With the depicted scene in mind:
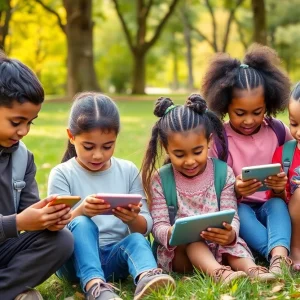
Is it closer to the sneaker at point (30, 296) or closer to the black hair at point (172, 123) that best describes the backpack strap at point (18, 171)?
the sneaker at point (30, 296)

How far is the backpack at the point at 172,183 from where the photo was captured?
3.72 m

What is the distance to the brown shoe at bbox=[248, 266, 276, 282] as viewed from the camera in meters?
3.23

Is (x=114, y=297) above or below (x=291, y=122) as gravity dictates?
below

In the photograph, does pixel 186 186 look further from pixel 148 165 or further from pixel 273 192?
pixel 273 192

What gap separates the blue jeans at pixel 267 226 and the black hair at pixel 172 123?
21.0 inches

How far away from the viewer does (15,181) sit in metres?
3.36

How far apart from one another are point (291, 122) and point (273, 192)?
1.39ft

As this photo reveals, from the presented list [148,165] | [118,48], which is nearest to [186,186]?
[148,165]

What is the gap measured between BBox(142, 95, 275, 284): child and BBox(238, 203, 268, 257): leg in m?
0.12

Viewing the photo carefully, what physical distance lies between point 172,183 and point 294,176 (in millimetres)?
732

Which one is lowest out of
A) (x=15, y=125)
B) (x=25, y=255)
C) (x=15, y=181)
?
(x=25, y=255)

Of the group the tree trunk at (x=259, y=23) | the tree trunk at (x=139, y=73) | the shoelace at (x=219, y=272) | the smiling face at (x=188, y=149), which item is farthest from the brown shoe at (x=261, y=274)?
the tree trunk at (x=139, y=73)

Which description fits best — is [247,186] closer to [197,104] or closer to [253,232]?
[253,232]

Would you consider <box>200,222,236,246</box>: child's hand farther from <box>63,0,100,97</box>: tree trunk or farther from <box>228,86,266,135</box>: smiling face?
<box>63,0,100,97</box>: tree trunk
